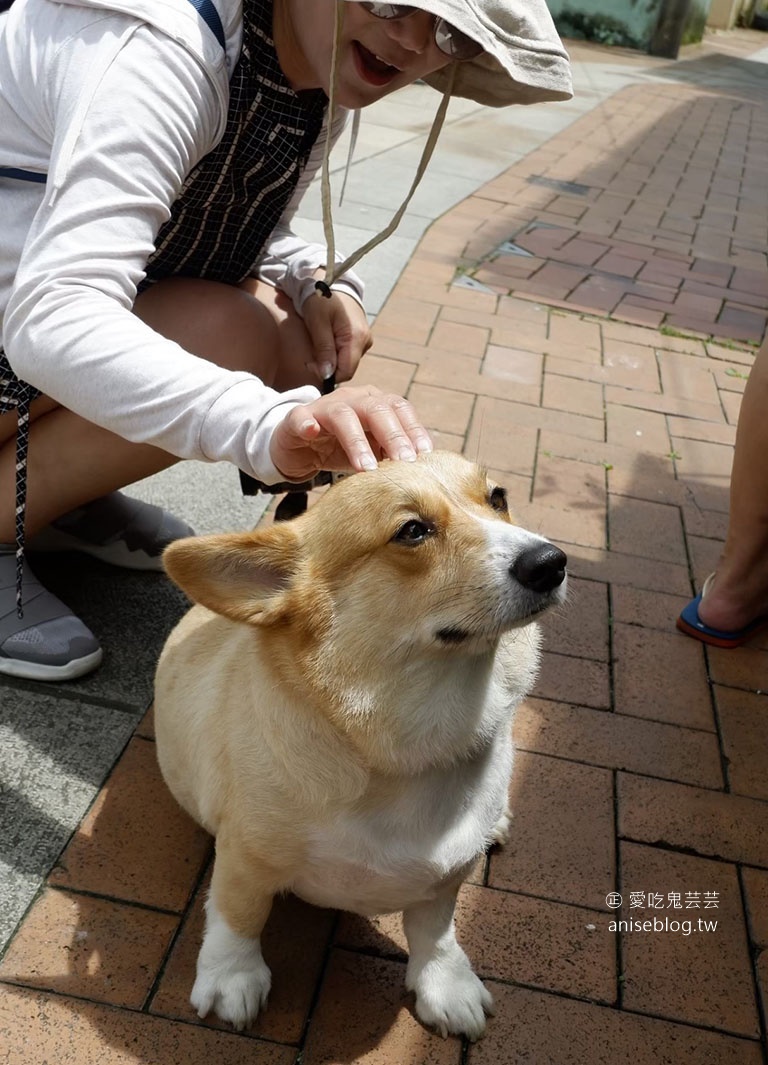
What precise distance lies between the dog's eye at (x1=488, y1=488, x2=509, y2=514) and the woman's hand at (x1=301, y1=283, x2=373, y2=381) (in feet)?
2.89

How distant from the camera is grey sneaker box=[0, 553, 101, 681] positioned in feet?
7.75

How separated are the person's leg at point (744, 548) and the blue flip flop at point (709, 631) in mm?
15

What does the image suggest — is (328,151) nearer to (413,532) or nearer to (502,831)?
(413,532)

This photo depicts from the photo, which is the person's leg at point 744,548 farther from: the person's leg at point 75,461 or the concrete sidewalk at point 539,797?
the person's leg at point 75,461

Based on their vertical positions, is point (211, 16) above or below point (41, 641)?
above

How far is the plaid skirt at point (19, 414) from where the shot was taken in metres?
2.15

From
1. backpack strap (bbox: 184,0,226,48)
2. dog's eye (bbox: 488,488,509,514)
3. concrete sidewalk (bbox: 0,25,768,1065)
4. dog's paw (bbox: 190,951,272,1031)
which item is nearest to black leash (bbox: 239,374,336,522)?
concrete sidewalk (bbox: 0,25,768,1065)

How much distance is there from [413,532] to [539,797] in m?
0.98

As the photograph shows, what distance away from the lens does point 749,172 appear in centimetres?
949

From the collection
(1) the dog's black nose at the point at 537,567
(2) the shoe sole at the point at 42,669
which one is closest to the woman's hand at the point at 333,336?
(2) the shoe sole at the point at 42,669

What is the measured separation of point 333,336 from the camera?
8.48 ft

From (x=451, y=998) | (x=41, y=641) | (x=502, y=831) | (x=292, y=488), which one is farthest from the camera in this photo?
(x=292, y=488)

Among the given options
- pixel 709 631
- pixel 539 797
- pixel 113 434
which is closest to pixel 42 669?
pixel 113 434

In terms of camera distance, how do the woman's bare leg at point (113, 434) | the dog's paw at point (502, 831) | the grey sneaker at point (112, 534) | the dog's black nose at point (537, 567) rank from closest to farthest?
1. the dog's black nose at point (537, 567)
2. the dog's paw at point (502, 831)
3. the woman's bare leg at point (113, 434)
4. the grey sneaker at point (112, 534)
